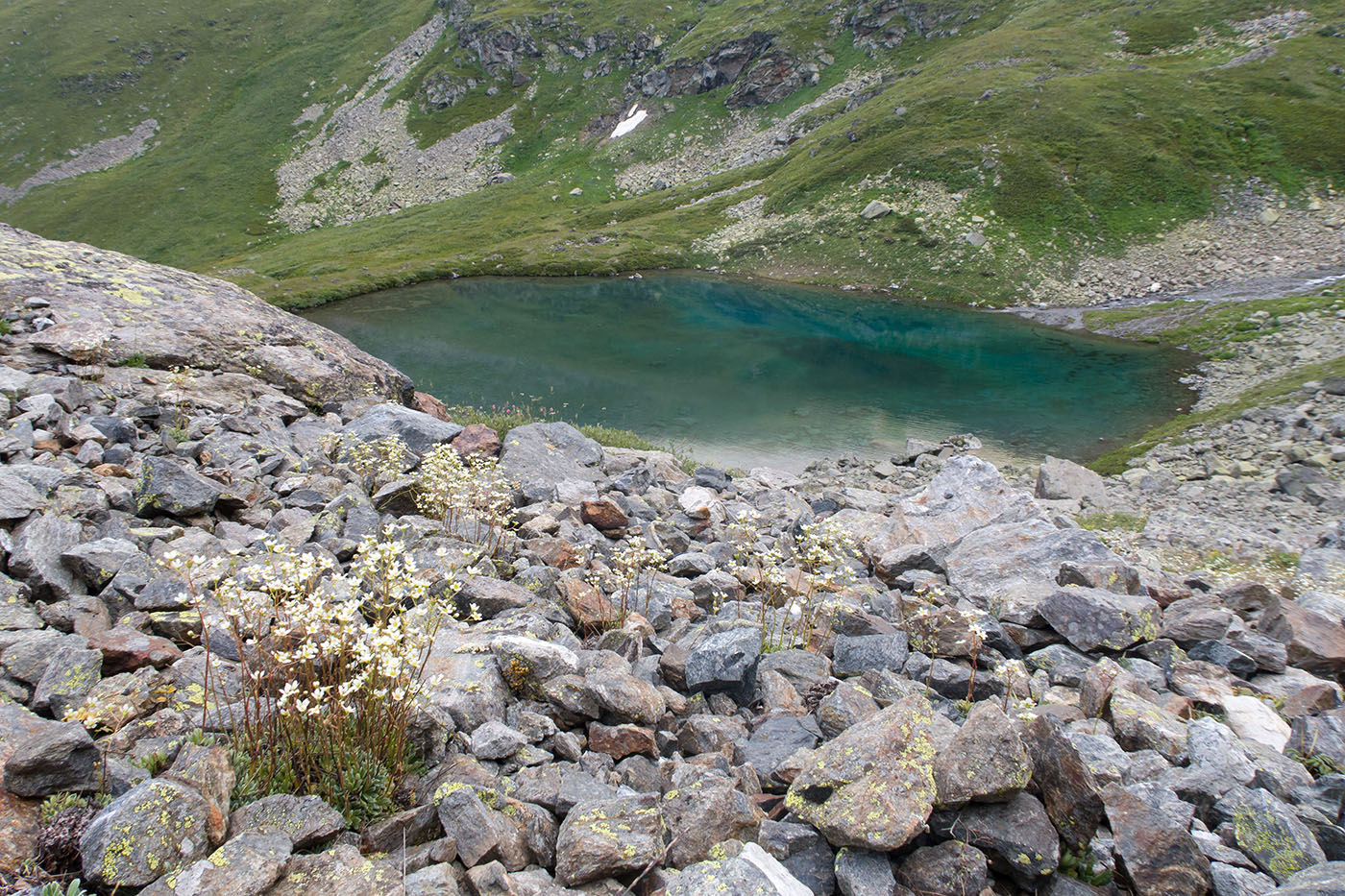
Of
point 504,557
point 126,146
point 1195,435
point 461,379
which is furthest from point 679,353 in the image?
point 126,146

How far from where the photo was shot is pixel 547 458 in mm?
17531

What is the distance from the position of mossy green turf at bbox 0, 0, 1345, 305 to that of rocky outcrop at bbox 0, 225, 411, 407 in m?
65.8

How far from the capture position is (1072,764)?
5.36m

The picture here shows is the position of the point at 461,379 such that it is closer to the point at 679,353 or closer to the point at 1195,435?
the point at 679,353

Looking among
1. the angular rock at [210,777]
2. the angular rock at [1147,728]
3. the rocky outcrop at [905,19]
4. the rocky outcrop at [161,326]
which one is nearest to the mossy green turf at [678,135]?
the rocky outcrop at [905,19]

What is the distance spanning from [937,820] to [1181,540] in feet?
60.0

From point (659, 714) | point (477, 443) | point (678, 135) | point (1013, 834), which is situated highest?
point (659, 714)

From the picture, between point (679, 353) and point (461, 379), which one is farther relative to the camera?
point (679, 353)

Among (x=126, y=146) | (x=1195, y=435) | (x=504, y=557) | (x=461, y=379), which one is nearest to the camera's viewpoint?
(x=504, y=557)

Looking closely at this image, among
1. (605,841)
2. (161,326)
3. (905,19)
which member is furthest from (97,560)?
(905,19)

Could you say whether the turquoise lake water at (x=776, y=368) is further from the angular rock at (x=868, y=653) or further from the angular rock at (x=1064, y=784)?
the angular rock at (x=1064, y=784)

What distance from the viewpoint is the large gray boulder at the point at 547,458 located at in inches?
596

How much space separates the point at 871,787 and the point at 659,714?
2.34m

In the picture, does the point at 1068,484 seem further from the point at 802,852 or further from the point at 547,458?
the point at 802,852
